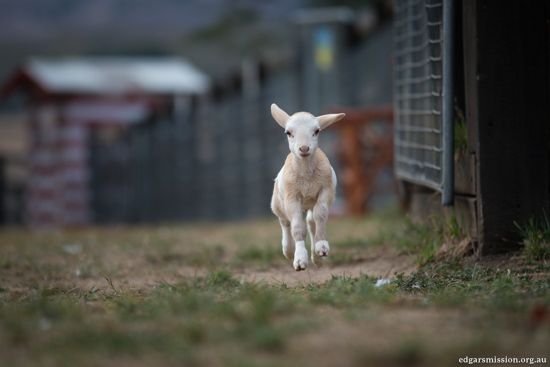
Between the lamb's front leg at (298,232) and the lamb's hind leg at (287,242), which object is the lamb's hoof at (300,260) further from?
the lamb's hind leg at (287,242)

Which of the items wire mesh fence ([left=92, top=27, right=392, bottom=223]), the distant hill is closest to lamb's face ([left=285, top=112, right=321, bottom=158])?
wire mesh fence ([left=92, top=27, right=392, bottom=223])

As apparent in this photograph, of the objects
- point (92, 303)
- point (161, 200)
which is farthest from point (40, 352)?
point (161, 200)

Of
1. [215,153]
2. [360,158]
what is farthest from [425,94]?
[215,153]

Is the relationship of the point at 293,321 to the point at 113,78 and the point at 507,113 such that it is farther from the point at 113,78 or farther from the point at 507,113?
the point at 113,78

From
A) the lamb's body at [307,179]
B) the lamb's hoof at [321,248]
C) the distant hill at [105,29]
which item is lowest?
the lamb's hoof at [321,248]

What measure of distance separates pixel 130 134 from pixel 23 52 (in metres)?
29.5

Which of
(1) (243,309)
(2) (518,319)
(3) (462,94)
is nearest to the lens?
(2) (518,319)

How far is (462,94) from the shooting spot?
464 cm

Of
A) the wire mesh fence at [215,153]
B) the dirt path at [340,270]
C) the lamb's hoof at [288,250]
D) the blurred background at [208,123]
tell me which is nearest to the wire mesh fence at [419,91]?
the dirt path at [340,270]

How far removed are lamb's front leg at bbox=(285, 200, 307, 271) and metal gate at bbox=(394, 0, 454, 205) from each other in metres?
1.18

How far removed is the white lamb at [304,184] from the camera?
3314mm

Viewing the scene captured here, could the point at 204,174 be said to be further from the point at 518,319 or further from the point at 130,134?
the point at 518,319

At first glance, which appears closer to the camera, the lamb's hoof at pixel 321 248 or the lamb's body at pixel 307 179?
the lamb's hoof at pixel 321 248

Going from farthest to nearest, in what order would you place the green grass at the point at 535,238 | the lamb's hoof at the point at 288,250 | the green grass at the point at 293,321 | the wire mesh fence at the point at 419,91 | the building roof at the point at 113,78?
the building roof at the point at 113,78, the wire mesh fence at the point at 419,91, the green grass at the point at 535,238, the lamb's hoof at the point at 288,250, the green grass at the point at 293,321
